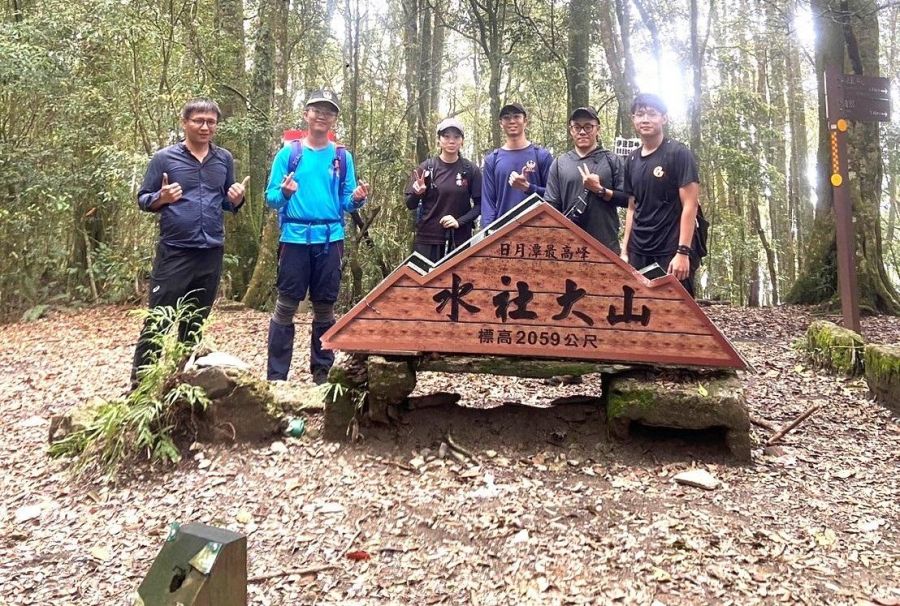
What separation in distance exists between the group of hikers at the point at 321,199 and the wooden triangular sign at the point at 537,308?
75 centimetres

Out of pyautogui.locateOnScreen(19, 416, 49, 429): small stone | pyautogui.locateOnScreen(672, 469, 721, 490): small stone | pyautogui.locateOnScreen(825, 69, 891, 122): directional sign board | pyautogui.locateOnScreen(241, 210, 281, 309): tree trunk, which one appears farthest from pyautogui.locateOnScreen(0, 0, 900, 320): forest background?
pyautogui.locateOnScreen(672, 469, 721, 490): small stone

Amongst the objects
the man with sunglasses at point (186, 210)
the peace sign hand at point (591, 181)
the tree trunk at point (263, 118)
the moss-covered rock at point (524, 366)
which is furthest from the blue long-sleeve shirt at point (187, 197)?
the tree trunk at point (263, 118)

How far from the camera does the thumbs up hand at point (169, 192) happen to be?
442cm

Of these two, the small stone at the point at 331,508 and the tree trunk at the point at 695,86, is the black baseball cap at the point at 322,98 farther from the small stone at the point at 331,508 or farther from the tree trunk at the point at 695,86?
the tree trunk at the point at 695,86

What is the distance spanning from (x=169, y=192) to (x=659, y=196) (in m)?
3.36

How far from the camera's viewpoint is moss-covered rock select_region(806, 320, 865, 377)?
5.59 m

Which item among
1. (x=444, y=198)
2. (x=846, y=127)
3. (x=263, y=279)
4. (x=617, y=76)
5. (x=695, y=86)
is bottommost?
(x=263, y=279)

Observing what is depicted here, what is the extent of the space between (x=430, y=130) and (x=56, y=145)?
652 cm

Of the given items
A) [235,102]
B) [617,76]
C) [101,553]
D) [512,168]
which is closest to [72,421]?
[101,553]

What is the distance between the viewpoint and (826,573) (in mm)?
2695

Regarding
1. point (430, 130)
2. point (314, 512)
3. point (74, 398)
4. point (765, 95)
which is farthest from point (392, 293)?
point (765, 95)

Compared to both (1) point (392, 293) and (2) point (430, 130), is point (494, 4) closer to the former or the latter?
(2) point (430, 130)

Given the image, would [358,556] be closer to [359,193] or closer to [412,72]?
[359,193]

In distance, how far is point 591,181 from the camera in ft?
15.0
